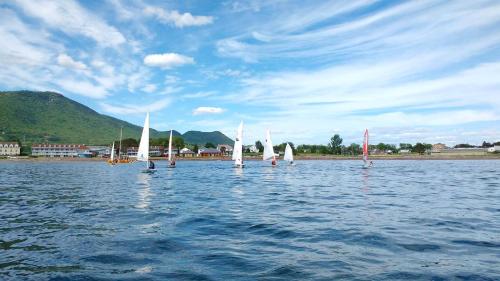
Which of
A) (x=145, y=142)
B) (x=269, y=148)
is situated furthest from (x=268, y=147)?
(x=145, y=142)

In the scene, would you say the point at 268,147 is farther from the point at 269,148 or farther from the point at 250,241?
the point at 250,241

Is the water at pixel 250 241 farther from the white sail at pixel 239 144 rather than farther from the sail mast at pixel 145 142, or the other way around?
the white sail at pixel 239 144

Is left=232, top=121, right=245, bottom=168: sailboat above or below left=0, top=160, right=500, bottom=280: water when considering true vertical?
above

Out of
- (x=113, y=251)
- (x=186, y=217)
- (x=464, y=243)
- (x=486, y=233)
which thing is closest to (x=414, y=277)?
(x=464, y=243)

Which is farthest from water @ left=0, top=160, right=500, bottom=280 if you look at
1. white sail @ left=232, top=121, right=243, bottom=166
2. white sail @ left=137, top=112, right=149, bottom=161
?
white sail @ left=232, top=121, right=243, bottom=166

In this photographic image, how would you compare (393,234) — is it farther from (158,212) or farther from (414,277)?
(158,212)

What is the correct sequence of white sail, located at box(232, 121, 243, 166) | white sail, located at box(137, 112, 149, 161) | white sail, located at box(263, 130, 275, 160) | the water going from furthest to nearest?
white sail, located at box(263, 130, 275, 160) → white sail, located at box(232, 121, 243, 166) → white sail, located at box(137, 112, 149, 161) → the water

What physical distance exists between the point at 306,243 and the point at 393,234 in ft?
13.4

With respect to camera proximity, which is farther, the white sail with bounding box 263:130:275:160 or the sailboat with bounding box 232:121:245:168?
the white sail with bounding box 263:130:275:160

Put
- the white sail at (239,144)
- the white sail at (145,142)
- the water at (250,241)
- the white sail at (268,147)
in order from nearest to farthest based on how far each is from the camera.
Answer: the water at (250,241) → the white sail at (145,142) → the white sail at (239,144) → the white sail at (268,147)

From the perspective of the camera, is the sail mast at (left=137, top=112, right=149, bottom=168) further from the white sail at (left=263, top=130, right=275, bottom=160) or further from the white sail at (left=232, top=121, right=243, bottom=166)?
the white sail at (left=263, top=130, right=275, bottom=160)

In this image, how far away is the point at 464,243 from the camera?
14977 mm

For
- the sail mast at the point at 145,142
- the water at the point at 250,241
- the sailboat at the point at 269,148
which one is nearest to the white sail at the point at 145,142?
the sail mast at the point at 145,142

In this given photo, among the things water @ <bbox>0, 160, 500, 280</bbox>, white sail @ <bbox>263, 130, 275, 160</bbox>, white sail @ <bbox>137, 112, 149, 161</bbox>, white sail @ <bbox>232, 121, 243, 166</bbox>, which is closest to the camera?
water @ <bbox>0, 160, 500, 280</bbox>
